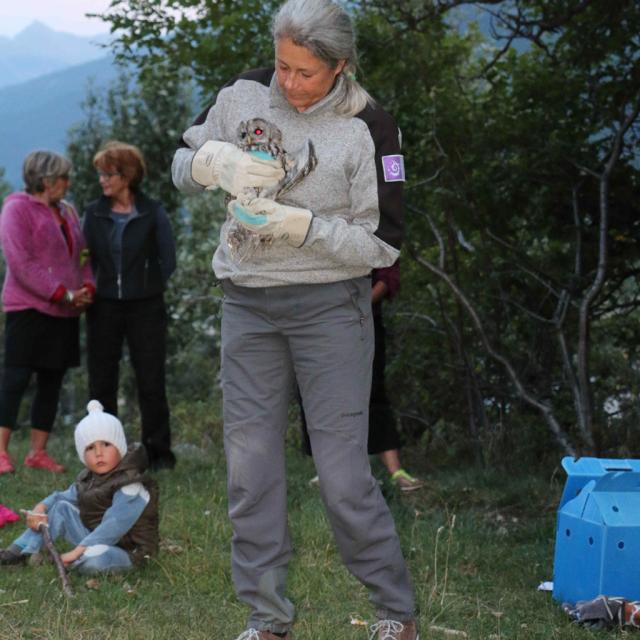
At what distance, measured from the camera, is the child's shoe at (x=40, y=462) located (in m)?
6.97

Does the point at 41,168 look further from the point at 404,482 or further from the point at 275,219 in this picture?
the point at 275,219

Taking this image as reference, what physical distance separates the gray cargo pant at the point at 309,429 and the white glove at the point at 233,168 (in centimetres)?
32

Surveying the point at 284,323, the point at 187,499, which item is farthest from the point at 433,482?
the point at 284,323

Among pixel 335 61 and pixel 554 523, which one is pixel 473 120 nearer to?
pixel 554 523

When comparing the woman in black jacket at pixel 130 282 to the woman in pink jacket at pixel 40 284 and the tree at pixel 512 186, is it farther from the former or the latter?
the tree at pixel 512 186

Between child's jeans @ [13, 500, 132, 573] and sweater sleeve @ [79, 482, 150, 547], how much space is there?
4 cm

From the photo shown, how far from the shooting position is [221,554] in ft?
16.1

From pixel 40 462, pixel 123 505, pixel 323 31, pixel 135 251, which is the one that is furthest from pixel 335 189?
pixel 40 462

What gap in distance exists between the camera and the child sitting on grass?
4.77 m

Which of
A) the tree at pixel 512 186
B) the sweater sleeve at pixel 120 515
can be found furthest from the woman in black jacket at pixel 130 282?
the sweater sleeve at pixel 120 515

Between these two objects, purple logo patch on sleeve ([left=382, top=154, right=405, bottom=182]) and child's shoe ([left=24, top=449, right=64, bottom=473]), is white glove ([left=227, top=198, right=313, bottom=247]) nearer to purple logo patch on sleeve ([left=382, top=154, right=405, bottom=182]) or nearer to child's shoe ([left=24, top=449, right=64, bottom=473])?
purple logo patch on sleeve ([left=382, top=154, right=405, bottom=182])

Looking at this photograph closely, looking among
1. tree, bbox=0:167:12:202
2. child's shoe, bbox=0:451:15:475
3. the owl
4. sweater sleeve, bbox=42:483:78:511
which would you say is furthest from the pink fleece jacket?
tree, bbox=0:167:12:202

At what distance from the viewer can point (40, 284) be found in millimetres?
6777

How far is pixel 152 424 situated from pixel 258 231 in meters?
3.96
